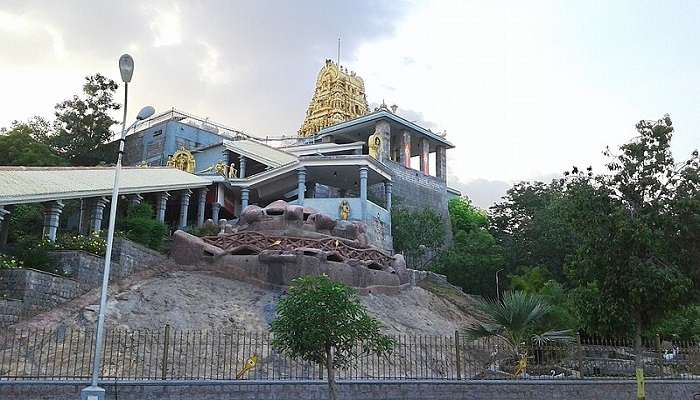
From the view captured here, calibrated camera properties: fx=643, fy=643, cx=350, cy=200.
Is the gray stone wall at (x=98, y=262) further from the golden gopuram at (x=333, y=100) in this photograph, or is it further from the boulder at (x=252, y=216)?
the golden gopuram at (x=333, y=100)

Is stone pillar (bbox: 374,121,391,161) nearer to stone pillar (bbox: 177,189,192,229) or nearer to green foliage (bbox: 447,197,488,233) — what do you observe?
green foliage (bbox: 447,197,488,233)

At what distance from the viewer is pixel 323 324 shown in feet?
35.7

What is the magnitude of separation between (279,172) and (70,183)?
12.4 meters

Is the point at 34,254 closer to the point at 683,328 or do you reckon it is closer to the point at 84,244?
the point at 84,244

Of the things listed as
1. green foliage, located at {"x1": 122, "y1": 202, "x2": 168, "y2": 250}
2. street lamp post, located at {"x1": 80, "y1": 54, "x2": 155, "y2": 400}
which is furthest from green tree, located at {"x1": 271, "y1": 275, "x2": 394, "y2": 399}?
green foliage, located at {"x1": 122, "y1": 202, "x2": 168, "y2": 250}

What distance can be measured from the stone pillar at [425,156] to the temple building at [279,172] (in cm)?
8

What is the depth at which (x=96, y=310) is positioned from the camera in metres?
16.9

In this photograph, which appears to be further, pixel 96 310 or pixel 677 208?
pixel 96 310

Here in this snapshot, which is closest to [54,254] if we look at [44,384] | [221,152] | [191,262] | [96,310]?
[96,310]

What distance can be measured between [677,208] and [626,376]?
460 centimetres

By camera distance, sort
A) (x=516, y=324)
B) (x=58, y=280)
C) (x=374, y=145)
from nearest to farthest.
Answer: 1. (x=516, y=324)
2. (x=58, y=280)
3. (x=374, y=145)

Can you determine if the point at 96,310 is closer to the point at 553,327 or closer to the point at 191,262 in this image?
the point at 191,262

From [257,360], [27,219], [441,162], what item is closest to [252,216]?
[27,219]

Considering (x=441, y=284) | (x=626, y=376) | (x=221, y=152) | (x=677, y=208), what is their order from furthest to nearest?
(x=221, y=152)
(x=441, y=284)
(x=626, y=376)
(x=677, y=208)
